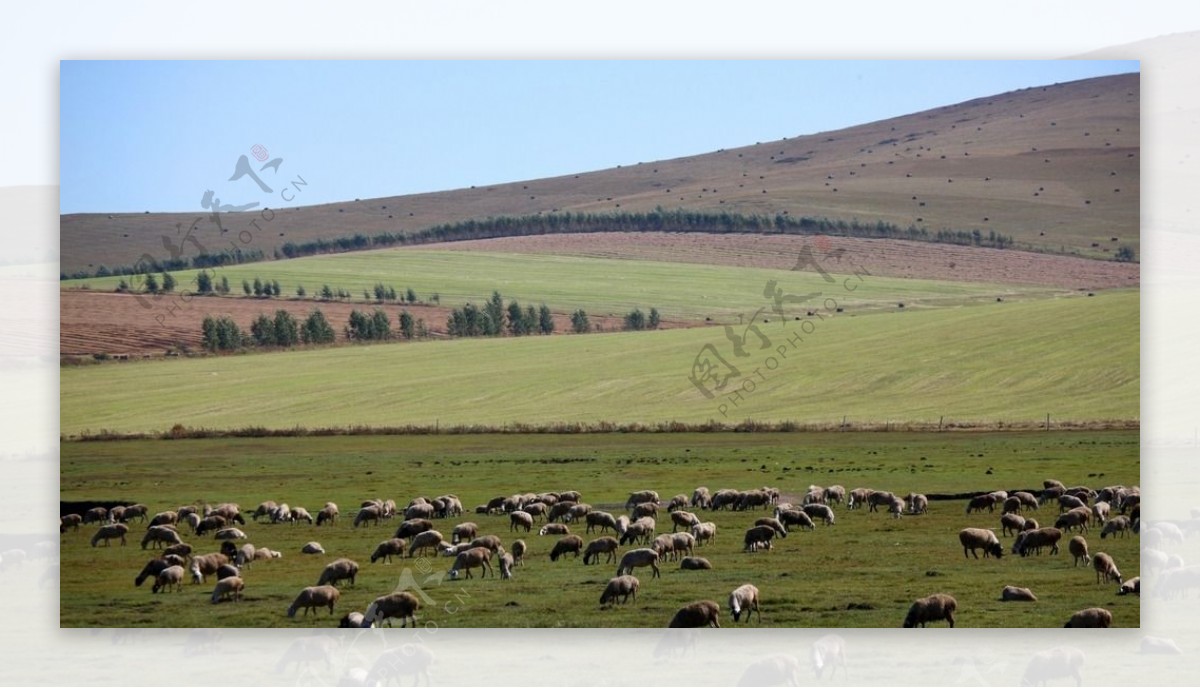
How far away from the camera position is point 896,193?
35.4 m

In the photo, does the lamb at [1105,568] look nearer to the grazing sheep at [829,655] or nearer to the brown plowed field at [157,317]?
the grazing sheep at [829,655]

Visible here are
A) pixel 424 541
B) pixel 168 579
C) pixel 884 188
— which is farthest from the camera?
pixel 884 188

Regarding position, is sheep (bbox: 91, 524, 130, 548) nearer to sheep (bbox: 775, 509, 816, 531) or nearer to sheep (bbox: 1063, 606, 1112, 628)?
sheep (bbox: 775, 509, 816, 531)

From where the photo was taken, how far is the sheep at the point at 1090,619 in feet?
52.6

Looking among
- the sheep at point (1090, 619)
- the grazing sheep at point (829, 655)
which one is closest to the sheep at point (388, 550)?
the grazing sheep at point (829, 655)

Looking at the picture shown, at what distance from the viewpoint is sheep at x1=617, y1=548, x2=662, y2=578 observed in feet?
61.1

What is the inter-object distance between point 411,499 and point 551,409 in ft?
29.7

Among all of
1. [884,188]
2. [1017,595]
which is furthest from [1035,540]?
[884,188]

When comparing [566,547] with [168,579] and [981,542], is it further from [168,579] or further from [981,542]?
[981,542]

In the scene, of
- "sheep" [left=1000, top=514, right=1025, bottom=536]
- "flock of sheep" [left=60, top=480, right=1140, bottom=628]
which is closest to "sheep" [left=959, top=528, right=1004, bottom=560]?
"flock of sheep" [left=60, top=480, right=1140, bottom=628]

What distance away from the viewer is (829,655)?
15195mm

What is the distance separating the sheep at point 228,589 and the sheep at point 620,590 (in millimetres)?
4856

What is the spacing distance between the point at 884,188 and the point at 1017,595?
21.1 metres

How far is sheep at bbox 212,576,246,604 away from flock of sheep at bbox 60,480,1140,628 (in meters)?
0.02
